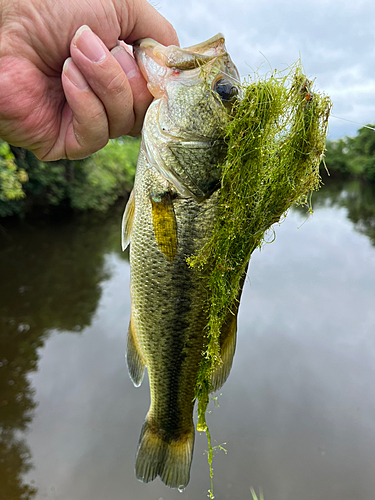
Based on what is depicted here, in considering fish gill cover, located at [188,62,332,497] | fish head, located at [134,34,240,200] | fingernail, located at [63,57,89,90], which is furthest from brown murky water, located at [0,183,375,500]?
fingernail, located at [63,57,89,90]

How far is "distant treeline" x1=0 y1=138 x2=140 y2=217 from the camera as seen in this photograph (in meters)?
12.4

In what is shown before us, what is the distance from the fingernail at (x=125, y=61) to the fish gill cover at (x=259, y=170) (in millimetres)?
615

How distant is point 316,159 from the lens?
1606mm

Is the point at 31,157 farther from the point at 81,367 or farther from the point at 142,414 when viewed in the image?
the point at 142,414

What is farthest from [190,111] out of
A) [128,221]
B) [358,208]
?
[358,208]

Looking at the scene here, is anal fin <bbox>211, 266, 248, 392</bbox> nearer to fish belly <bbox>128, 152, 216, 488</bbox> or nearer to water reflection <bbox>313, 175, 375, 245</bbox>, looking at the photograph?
fish belly <bbox>128, 152, 216, 488</bbox>

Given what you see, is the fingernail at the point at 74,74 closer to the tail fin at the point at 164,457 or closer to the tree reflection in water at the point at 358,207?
the tail fin at the point at 164,457

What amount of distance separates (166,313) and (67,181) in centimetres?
1527

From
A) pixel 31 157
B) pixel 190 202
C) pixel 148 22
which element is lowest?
pixel 190 202

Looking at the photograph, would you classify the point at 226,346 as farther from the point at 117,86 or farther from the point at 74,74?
the point at 74,74

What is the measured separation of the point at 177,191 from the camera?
1688mm

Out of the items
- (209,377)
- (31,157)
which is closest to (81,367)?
(209,377)

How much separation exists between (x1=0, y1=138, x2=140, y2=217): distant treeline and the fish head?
945 centimetres

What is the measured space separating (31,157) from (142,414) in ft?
34.4
